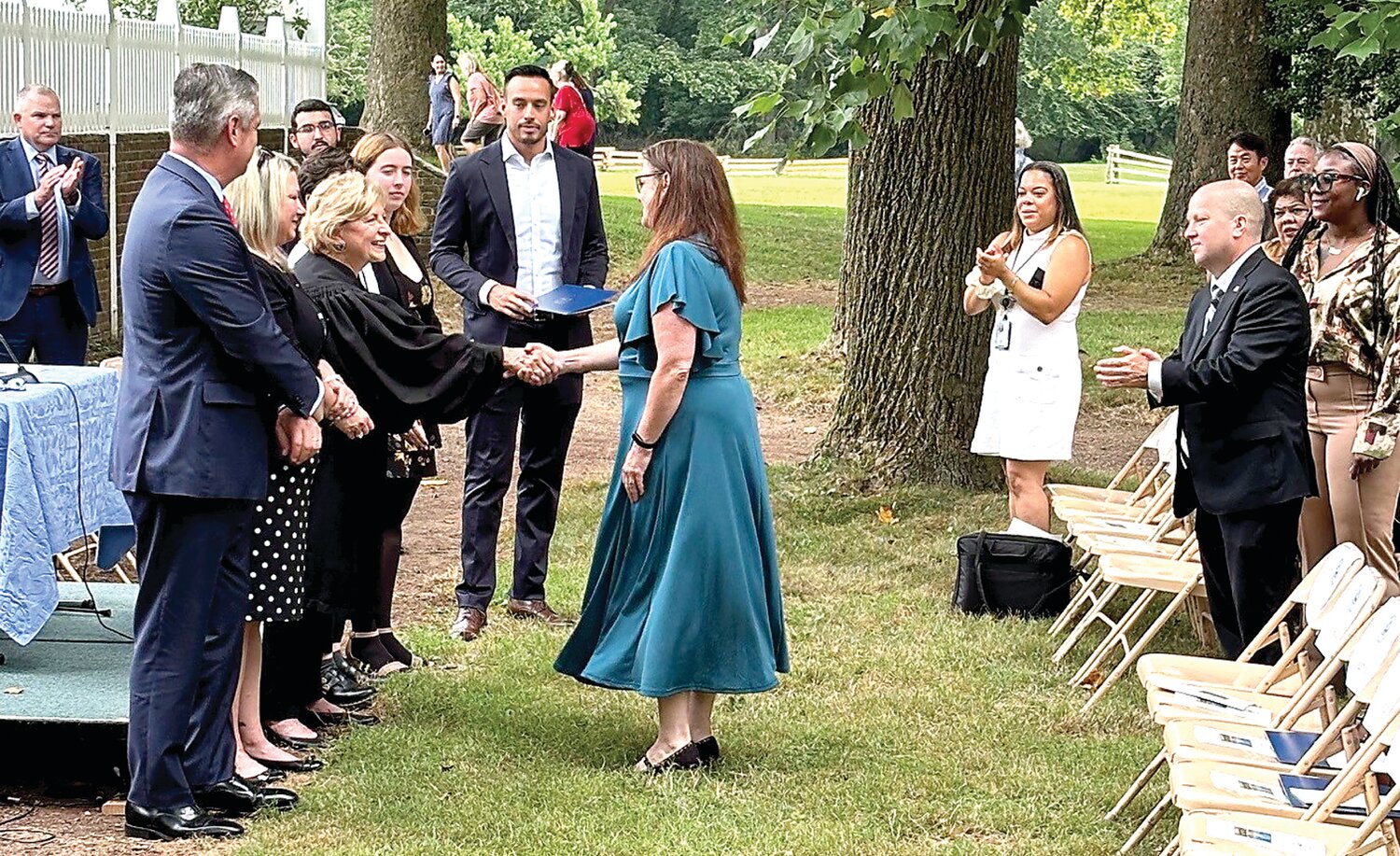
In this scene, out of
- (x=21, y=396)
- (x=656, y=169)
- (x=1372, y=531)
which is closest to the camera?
(x=656, y=169)

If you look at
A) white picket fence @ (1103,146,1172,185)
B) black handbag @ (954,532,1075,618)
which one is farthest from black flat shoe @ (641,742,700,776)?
white picket fence @ (1103,146,1172,185)

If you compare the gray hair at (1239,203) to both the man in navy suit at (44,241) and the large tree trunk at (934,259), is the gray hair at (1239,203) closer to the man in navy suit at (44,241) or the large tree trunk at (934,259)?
the large tree trunk at (934,259)

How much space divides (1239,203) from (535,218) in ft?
10.0

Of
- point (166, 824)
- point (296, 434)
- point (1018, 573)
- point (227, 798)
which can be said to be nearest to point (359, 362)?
point (296, 434)

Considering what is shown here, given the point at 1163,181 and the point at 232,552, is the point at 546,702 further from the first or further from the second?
the point at 1163,181

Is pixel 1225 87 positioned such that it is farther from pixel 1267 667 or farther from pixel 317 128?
pixel 1267 667

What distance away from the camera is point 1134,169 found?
6028cm

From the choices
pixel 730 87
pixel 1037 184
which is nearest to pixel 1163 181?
pixel 730 87

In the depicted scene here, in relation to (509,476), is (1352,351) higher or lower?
higher

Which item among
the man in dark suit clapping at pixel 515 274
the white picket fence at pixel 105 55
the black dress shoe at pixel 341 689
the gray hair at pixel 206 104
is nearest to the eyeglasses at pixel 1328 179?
the man in dark suit clapping at pixel 515 274

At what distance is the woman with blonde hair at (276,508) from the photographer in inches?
221

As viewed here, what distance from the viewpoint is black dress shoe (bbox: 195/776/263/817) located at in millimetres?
5559

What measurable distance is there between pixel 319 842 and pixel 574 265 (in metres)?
3.38

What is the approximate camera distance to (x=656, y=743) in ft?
20.1
